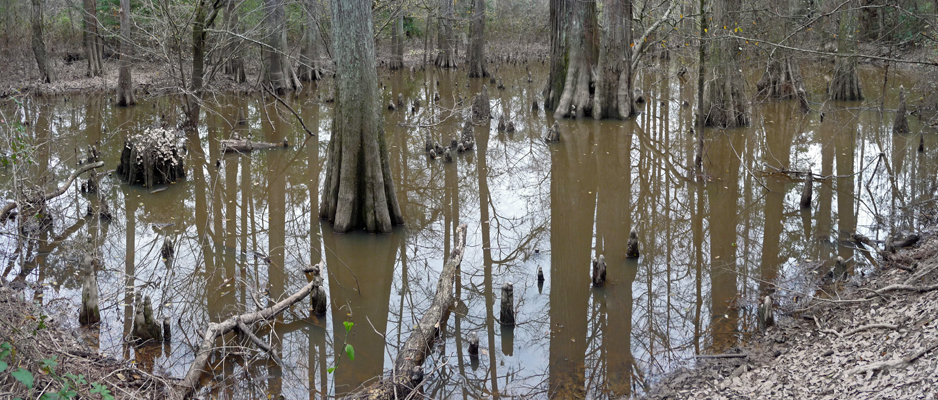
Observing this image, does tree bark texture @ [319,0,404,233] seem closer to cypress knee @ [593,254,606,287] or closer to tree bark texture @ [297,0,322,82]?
cypress knee @ [593,254,606,287]

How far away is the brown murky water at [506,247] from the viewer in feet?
16.8

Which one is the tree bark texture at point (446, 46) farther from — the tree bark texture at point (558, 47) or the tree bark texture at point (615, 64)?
the tree bark texture at point (615, 64)

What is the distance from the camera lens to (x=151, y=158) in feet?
31.9

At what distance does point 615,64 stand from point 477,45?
10.9 metres

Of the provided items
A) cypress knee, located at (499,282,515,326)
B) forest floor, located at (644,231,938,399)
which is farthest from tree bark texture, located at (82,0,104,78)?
forest floor, located at (644,231,938,399)

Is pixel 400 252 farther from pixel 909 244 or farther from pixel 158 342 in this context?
pixel 909 244

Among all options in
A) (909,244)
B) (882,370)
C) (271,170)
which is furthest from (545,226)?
(271,170)

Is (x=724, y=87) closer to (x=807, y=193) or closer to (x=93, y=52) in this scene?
(x=807, y=193)

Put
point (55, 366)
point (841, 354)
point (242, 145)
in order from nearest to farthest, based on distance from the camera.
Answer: point (55, 366), point (841, 354), point (242, 145)

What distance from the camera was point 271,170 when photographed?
11.0 meters

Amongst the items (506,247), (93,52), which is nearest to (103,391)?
(506,247)

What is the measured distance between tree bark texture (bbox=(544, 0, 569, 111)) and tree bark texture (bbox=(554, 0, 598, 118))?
280 mm

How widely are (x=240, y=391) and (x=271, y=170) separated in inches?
270

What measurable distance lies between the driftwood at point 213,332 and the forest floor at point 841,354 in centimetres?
308
